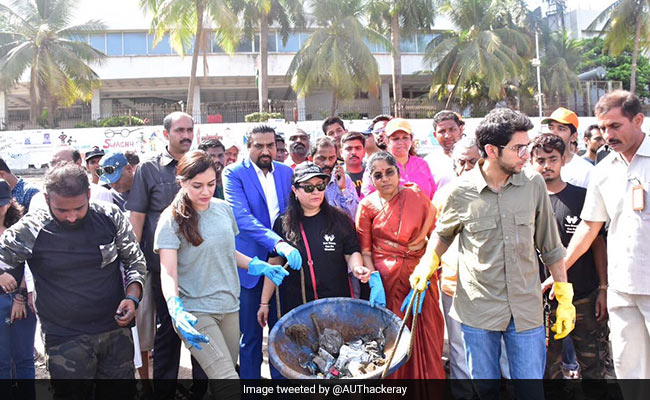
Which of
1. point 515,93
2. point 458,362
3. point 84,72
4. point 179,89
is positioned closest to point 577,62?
point 515,93

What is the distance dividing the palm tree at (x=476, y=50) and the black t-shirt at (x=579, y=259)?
69.3 feet

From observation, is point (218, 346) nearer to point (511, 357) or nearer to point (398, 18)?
point (511, 357)

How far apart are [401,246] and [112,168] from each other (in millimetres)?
2521

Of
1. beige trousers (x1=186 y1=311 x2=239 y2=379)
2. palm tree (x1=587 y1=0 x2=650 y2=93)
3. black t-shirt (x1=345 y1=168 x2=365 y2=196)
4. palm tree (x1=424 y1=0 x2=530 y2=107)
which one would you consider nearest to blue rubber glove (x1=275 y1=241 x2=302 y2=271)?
beige trousers (x1=186 y1=311 x2=239 y2=379)

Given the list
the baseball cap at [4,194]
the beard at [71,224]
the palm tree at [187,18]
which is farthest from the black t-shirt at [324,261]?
the palm tree at [187,18]

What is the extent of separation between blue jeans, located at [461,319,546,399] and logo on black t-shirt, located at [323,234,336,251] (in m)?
1.08

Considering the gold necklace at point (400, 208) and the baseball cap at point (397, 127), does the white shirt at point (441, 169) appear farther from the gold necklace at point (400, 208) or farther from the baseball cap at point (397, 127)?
the gold necklace at point (400, 208)

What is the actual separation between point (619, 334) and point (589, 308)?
20.5 inches

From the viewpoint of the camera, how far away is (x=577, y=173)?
4.04m

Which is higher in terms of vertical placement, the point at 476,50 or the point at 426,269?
the point at 476,50

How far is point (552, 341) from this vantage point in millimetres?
3344

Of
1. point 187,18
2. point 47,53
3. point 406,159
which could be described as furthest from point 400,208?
point 47,53

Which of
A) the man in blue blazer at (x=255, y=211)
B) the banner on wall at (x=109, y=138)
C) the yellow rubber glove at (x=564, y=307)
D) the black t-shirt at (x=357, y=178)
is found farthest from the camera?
the banner on wall at (x=109, y=138)

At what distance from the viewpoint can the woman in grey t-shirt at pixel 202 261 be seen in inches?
108
